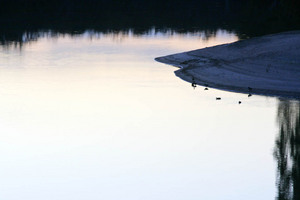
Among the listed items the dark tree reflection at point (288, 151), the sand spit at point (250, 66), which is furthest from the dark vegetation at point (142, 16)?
the dark tree reflection at point (288, 151)

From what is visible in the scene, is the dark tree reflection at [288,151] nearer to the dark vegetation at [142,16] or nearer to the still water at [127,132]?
the still water at [127,132]

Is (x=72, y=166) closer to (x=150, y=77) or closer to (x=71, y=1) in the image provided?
(x=150, y=77)

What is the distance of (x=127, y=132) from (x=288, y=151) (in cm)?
542

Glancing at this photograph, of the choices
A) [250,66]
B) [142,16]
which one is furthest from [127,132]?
[142,16]

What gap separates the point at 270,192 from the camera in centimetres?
1878

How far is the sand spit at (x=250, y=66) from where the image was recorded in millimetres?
31953

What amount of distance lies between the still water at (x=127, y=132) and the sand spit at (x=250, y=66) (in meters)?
0.97

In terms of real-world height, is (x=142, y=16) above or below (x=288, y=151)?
below

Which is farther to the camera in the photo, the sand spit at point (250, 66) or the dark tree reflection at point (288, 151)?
the sand spit at point (250, 66)

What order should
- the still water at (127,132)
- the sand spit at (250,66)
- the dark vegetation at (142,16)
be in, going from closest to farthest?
the still water at (127,132) < the sand spit at (250,66) < the dark vegetation at (142,16)

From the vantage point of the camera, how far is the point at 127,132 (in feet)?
80.8

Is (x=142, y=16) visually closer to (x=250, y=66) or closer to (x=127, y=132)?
(x=250, y=66)

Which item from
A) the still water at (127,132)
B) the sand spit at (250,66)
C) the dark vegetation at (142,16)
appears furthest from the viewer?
the dark vegetation at (142,16)

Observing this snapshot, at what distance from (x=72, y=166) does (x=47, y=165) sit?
28.8 inches
